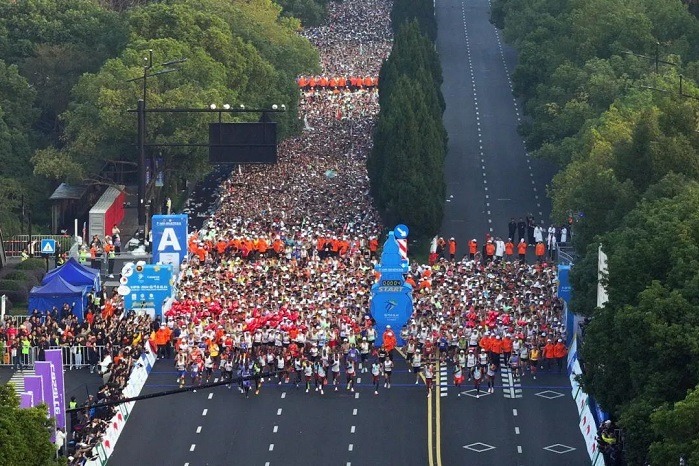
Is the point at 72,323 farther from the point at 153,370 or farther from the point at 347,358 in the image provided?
the point at 347,358

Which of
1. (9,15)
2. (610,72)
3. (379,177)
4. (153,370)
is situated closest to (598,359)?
(153,370)

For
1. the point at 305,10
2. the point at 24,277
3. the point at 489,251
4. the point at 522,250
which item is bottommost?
the point at 24,277

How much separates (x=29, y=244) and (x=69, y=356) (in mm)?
20058

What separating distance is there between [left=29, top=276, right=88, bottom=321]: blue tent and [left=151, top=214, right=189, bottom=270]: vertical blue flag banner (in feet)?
21.5

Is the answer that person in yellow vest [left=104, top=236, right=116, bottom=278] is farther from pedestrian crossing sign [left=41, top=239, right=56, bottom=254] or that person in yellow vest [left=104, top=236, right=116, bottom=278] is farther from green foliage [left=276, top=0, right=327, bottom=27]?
green foliage [left=276, top=0, right=327, bottom=27]

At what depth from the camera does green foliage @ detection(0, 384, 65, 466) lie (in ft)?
185

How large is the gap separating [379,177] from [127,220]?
13495mm

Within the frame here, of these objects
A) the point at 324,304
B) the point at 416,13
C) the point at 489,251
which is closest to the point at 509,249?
the point at 489,251

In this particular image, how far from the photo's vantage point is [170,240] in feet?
307

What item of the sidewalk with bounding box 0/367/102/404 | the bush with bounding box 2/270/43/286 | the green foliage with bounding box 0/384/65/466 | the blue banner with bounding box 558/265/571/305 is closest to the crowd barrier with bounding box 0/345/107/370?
the sidewalk with bounding box 0/367/102/404

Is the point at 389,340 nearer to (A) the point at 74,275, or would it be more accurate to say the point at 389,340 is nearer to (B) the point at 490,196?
(A) the point at 74,275

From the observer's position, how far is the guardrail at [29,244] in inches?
4072

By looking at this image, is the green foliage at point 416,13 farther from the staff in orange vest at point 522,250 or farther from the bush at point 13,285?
the bush at point 13,285

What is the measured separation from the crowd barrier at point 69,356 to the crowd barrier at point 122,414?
83.7 inches
